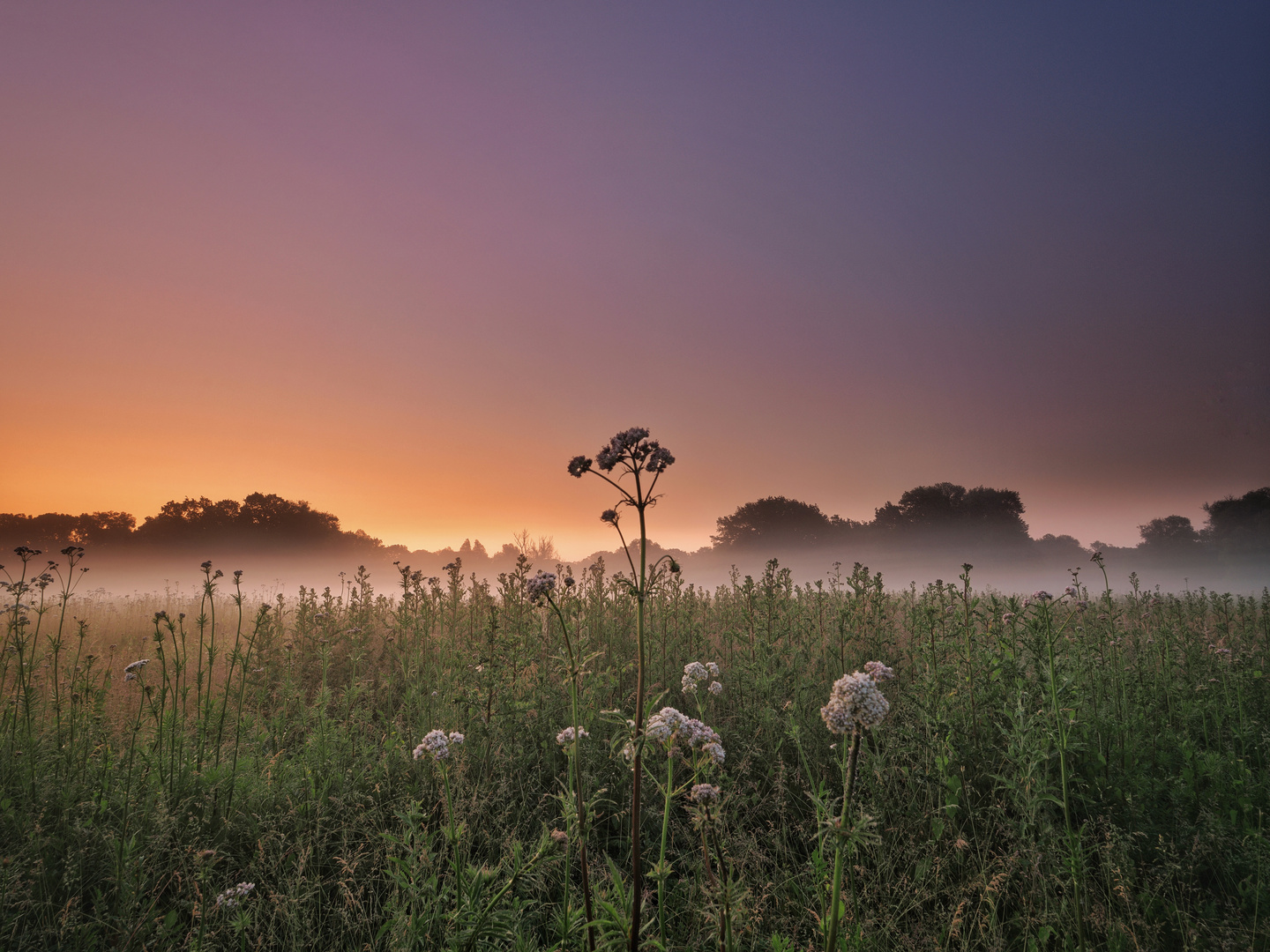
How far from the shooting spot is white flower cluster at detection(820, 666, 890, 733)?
1.70 metres

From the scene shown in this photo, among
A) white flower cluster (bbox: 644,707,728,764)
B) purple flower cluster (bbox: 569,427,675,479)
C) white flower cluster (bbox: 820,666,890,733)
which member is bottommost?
white flower cluster (bbox: 644,707,728,764)

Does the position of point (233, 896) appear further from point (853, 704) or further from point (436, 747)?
point (853, 704)

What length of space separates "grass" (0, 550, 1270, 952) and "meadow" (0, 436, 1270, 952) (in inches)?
1.4

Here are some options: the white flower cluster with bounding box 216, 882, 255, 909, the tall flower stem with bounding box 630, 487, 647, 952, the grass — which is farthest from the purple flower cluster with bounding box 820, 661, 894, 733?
the white flower cluster with bounding box 216, 882, 255, 909

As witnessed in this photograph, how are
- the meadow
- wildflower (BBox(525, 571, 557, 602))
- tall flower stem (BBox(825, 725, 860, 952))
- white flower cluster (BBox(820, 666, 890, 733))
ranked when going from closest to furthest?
tall flower stem (BBox(825, 725, 860, 952)) < white flower cluster (BBox(820, 666, 890, 733)) < the meadow < wildflower (BBox(525, 571, 557, 602))

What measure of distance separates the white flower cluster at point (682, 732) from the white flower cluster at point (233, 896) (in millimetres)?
2694

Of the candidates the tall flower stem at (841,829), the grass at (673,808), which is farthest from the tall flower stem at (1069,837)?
the tall flower stem at (841,829)

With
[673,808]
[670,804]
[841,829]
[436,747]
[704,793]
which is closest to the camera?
[841,829]

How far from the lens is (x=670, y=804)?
104 inches

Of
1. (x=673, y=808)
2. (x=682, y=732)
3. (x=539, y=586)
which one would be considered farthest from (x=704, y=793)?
(x=673, y=808)

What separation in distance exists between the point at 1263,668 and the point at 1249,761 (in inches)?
116

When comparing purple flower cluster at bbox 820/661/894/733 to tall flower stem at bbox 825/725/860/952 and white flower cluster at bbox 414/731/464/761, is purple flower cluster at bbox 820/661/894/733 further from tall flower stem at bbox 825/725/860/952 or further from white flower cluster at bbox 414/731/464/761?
white flower cluster at bbox 414/731/464/761

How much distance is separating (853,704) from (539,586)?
1.79 meters

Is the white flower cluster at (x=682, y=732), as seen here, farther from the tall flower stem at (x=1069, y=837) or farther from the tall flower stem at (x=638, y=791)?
the tall flower stem at (x=1069, y=837)
